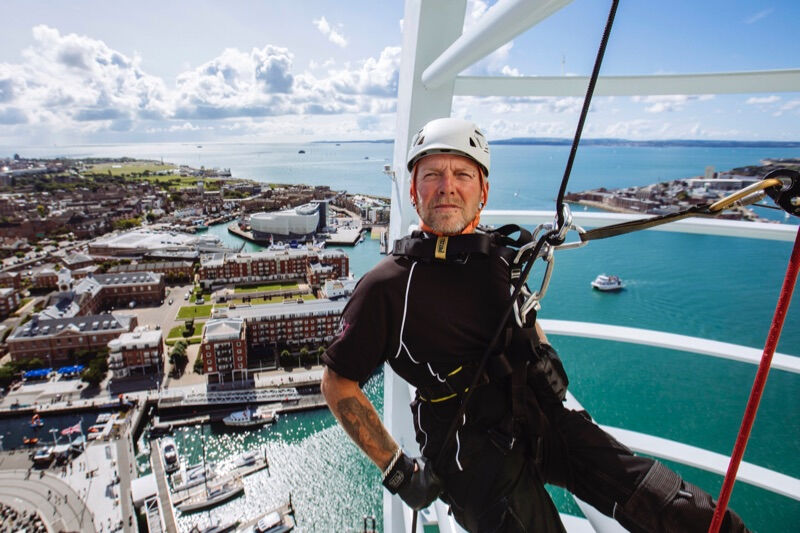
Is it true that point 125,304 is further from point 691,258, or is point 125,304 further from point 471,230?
point 471,230

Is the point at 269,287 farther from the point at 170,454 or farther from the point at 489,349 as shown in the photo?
the point at 489,349

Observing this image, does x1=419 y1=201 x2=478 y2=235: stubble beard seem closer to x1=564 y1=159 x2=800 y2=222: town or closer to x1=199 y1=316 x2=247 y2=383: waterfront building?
x1=564 y1=159 x2=800 y2=222: town

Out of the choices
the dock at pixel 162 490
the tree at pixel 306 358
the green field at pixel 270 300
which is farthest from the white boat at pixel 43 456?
the green field at pixel 270 300

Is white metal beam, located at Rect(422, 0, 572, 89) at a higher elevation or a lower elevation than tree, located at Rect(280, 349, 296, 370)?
higher

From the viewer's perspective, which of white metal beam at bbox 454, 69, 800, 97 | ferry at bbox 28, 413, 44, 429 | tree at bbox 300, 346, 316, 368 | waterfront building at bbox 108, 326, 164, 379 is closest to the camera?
white metal beam at bbox 454, 69, 800, 97

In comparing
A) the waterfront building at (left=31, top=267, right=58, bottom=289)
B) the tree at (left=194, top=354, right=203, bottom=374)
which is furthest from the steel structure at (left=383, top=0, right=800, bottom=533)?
the waterfront building at (left=31, top=267, right=58, bottom=289)

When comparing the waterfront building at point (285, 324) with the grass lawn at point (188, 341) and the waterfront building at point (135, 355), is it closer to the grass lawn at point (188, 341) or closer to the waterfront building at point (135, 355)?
the grass lawn at point (188, 341)
